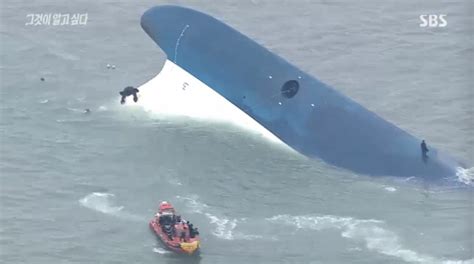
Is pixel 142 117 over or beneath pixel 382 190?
over

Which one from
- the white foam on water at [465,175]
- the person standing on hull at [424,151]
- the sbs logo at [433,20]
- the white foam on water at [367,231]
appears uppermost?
the sbs logo at [433,20]

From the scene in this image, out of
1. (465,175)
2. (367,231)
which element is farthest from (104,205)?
(465,175)

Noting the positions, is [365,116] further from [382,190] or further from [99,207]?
[99,207]

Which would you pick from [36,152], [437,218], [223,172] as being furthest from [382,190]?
[36,152]

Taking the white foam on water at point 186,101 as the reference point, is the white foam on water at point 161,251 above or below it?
below

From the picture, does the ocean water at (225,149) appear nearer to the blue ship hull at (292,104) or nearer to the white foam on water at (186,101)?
the white foam on water at (186,101)

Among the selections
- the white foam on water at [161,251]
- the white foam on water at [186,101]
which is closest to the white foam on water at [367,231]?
the white foam on water at [161,251]
